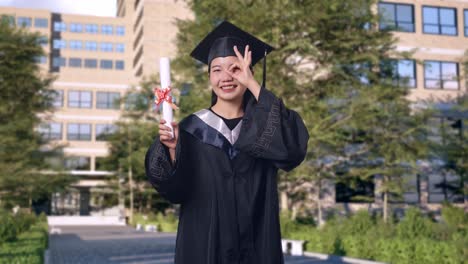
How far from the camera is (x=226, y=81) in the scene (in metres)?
3.84

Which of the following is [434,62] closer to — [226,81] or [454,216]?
[454,216]

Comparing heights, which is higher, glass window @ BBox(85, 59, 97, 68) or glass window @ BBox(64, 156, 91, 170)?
glass window @ BBox(85, 59, 97, 68)

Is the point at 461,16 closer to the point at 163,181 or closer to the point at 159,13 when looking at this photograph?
the point at 159,13

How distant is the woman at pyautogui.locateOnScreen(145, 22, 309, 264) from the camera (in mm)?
3555

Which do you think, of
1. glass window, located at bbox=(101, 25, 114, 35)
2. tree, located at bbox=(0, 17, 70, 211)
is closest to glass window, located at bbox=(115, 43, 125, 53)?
glass window, located at bbox=(101, 25, 114, 35)

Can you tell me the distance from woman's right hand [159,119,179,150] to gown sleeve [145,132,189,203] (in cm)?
3

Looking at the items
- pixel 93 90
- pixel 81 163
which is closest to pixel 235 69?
pixel 81 163

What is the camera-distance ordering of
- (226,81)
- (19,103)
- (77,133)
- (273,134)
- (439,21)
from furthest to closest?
1. (77,133)
2. (439,21)
3. (19,103)
4. (226,81)
5. (273,134)

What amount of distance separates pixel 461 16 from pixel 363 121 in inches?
758

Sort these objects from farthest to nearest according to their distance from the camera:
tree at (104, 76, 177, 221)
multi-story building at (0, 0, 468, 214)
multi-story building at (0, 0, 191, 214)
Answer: multi-story building at (0, 0, 191, 214) < tree at (104, 76, 177, 221) < multi-story building at (0, 0, 468, 214)

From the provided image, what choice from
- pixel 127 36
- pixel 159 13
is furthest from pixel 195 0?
pixel 127 36

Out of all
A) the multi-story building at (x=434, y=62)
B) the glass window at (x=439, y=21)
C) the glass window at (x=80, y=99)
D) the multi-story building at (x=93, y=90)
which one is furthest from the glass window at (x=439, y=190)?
the glass window at (x=80, y=99)

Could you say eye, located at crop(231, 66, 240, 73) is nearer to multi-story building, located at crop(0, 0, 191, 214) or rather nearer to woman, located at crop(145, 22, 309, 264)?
woman, located at crop(145, 22, 309, 264)

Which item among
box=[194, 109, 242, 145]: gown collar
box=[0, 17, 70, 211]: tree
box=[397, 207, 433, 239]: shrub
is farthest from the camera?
box=[0, 17, 70, 211]: tree
